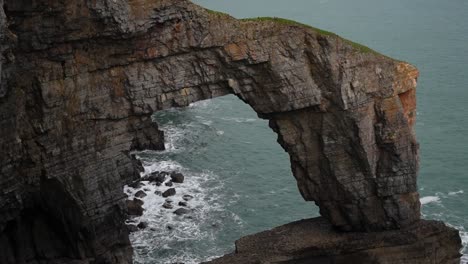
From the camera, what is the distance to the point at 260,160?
207 feet

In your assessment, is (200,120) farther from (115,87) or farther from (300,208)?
(115,87)

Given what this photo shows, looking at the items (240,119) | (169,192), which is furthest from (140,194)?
(240,119)

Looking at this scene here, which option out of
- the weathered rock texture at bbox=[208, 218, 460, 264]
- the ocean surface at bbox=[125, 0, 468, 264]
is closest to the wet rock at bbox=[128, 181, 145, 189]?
the ocean surface at bbox=[125, 0, 468, 264]

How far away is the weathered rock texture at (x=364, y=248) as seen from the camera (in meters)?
40.1

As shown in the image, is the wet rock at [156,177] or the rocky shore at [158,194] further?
the wet rock at [156,177]

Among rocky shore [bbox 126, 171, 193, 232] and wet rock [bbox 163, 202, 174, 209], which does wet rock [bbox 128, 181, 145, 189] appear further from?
wet rock [bbox 163, 202, 174, 209]

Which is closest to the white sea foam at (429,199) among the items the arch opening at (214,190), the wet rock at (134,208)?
the arch opening at (214,190)

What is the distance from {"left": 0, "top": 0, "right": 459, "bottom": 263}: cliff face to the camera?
3434cm

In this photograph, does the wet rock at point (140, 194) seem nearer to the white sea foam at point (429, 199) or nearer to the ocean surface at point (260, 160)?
the ocean surface at point (260, 160)

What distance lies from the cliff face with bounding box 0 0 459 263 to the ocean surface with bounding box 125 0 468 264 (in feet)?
30.6

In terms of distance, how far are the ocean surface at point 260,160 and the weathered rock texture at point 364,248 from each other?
604 cm

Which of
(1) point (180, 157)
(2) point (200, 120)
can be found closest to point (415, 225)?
(1) point (180, 157)

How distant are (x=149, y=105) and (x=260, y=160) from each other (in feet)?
90.1

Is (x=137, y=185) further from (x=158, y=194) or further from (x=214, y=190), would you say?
(x=214, y=190)
